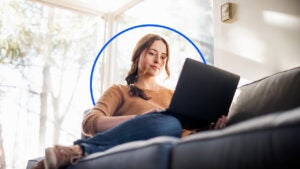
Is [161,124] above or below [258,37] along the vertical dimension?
below

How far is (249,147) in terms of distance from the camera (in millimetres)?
505

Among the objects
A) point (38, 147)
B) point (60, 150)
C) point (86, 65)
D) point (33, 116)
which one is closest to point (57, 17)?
point (86, 65)

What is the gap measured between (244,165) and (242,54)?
1229 mm

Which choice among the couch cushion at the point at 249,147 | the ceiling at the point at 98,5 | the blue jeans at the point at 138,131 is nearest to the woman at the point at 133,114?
the blue jeans at the point at 138,131

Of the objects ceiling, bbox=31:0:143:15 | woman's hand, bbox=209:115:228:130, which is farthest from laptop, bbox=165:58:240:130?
ceiling, bbox=31:0:143:15

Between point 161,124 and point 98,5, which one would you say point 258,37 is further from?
point 98,5

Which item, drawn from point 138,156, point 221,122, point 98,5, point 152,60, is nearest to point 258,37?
point 152,60

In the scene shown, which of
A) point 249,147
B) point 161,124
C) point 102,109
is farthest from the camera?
point 102,109

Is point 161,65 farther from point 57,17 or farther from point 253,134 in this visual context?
point 57,17

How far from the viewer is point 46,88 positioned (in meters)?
2.59

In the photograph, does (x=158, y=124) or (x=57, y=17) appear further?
(x=57, y=17)

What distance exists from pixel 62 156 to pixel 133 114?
52 centimetres

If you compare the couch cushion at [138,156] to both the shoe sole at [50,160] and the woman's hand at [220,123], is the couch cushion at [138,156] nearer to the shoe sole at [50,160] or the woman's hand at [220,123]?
the shoe sole at [50,160]

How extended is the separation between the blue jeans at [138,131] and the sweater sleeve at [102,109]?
0.32m
